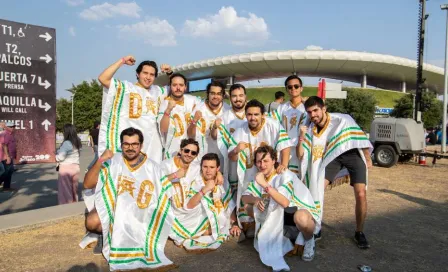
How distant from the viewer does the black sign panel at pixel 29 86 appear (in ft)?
20.4

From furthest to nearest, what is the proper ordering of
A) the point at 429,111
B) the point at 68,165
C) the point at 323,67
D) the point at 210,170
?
the point at 323,67
the point at 429,111
the point at 68,165
the point at 210,170

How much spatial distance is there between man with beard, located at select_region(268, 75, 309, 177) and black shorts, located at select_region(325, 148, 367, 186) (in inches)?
18.9

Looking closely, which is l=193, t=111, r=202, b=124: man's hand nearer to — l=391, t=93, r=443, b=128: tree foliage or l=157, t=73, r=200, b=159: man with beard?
l=157, t=73, r=200, b=159: man with beard

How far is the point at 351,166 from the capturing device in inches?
183

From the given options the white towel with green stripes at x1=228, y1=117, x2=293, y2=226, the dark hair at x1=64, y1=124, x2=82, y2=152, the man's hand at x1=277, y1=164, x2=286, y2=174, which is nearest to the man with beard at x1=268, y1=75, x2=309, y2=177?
the white towel with green stripes at x1=228, y1=117, x2=293, y2=226

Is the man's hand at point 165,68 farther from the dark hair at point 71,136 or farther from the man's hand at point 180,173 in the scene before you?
the dark hair at point 71,136

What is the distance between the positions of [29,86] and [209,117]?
11.7 feet

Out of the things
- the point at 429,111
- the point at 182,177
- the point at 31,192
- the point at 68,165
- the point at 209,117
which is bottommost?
the point at 31,192

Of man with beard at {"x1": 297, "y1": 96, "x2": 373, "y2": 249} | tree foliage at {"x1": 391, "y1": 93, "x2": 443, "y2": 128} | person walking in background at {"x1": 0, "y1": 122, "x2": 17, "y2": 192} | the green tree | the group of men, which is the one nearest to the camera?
the group of men

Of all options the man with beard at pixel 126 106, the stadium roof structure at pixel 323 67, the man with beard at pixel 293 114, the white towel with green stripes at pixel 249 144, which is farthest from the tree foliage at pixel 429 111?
the man with beard at pixel 126 106

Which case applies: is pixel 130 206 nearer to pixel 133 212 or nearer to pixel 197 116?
pixel 133 212

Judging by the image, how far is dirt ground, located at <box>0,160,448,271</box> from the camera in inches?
154

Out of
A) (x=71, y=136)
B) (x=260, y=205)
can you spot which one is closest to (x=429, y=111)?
(x=71, y=136)

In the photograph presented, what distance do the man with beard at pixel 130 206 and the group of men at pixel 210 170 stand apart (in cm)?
1
